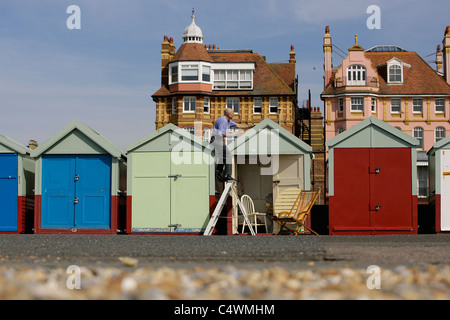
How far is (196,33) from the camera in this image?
5075 cm

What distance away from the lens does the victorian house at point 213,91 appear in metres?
49.1

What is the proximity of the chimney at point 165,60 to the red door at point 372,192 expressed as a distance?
35.6 meters

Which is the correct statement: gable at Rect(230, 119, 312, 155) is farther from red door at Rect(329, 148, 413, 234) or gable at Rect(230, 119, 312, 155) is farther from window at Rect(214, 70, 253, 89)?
window at Rect(214, 70, 253, 89)

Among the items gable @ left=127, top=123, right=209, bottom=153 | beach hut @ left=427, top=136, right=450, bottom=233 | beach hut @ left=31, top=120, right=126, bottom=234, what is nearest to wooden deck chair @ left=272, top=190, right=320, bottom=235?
gable @ left=127, top=123, right=209, bottom=153

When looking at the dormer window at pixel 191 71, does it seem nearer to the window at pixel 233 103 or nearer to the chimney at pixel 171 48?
the window at pixel 233 103

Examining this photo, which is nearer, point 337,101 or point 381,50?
point 337,101

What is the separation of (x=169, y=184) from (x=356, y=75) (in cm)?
3562

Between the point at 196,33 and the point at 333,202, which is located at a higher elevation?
the point at 196,33

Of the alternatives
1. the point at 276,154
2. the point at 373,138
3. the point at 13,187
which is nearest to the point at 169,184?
the point at 276,154

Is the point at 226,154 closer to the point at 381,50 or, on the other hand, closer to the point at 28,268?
the point at 28,268

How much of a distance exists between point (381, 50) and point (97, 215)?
4364cm

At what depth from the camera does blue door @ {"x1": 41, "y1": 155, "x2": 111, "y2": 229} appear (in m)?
16.8

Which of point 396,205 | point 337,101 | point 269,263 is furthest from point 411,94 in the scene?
point 269,263
